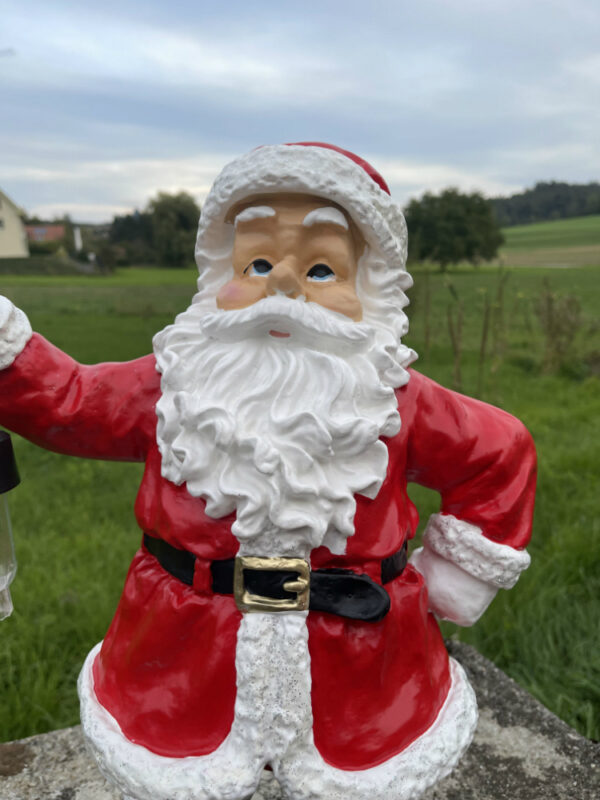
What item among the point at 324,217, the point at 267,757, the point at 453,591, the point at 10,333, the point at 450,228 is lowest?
the point at 267,757

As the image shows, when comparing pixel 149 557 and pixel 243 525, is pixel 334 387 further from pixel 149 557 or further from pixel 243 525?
pixel 149 557

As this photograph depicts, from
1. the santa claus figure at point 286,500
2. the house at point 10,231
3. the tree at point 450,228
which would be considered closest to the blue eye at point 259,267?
the santa claus figure at point 286,500

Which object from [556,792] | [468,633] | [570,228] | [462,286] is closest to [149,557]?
[556,792]

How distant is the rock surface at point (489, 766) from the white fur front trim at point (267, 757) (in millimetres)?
713

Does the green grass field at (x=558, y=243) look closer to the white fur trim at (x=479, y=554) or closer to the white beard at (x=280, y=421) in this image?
the white fur trim at (x=479, y=554)

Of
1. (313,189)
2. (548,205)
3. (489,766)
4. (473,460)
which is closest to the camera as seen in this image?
(313,189)

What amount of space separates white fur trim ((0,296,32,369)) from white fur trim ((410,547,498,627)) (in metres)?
1.02

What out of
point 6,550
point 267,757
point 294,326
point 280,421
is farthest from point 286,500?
point 6,550

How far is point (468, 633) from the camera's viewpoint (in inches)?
106

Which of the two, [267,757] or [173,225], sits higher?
[173,225]

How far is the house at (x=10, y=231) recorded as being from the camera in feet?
6.90

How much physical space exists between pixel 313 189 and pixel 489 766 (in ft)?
5.67

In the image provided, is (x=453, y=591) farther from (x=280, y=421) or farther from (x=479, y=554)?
(x=280, y=421)

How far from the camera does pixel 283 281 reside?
50.2 inches
